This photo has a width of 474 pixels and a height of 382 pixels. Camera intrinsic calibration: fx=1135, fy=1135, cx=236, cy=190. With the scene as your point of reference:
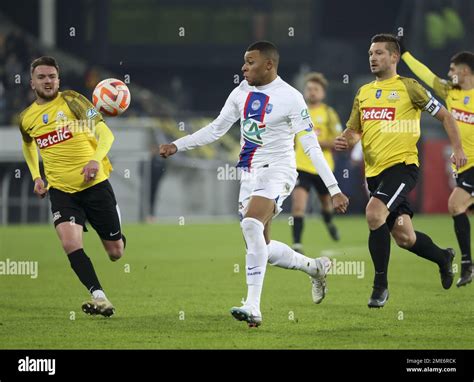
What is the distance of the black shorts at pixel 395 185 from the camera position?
919 centimetres

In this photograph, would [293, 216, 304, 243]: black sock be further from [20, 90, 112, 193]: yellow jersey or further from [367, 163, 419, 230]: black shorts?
[20, 90, 112, 193]: yellow jersey

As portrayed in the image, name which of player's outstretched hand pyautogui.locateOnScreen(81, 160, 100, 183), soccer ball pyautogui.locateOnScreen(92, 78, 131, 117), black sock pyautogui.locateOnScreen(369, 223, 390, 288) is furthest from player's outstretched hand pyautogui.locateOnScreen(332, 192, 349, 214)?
soccer ball pyautogui.locateOnScreen(92, 78, 131, 117)

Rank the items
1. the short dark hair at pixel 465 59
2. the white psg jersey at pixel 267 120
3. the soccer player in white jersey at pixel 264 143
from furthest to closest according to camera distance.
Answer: the short dark hair at pixel 465 59 → the white psg jersey at pixel 267 120 → the soccer player in white jersey at pixel 264 143

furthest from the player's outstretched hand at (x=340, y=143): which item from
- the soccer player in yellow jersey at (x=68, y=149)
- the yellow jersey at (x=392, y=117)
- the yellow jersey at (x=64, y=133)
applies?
the yellow jersey at (x=64, y=133)

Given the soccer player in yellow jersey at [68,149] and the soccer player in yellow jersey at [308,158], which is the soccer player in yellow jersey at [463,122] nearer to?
the soccer player in yellow jersey at [308,158]

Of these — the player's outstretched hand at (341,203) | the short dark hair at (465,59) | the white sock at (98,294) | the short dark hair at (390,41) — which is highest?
the short dark hair at (465,59)

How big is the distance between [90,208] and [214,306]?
135cm

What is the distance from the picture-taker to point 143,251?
1566 cm

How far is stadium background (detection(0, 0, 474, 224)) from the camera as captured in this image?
22.9 meters

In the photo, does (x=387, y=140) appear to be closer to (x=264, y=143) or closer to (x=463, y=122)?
(x=264, y=143)

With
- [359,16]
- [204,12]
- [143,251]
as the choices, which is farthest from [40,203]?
[359,16]

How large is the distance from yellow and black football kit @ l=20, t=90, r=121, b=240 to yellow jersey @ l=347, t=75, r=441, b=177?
213 centimetres

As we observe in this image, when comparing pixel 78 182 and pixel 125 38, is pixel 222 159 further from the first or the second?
pixel 78 182

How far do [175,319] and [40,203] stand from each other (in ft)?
48.1
